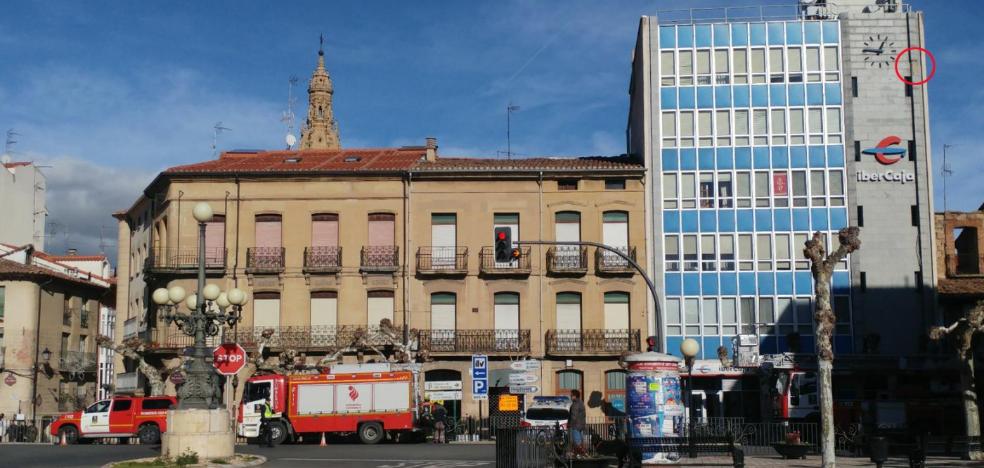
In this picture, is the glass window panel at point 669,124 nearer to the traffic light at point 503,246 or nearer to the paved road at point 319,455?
the paved road at point 319,455

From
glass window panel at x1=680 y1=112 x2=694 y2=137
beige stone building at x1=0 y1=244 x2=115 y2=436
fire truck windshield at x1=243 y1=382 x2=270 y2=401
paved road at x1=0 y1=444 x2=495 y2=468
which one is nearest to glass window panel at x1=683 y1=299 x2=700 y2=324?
glass window panel at x1=680 y1=112 x2=694 y2=137

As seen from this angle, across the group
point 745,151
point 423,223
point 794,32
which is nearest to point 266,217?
point 423,223

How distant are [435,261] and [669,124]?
1096 centimetres

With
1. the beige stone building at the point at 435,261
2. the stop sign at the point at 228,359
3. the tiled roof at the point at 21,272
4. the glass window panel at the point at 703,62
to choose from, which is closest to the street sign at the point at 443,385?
the beige stone building at the point at 435,261

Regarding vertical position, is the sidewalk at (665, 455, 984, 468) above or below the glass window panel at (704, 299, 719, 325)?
below

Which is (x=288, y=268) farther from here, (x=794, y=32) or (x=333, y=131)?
(x=333, y=131)

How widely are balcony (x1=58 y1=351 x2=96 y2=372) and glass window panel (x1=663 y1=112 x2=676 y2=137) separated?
3182 centimetres

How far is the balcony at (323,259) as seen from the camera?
146 ft

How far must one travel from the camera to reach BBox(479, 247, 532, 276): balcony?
4406cm

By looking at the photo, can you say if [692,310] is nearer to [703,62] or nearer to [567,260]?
[567,260]

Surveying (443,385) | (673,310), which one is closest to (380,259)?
(443,385)

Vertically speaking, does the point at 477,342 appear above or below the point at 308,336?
below

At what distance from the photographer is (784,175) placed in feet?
146

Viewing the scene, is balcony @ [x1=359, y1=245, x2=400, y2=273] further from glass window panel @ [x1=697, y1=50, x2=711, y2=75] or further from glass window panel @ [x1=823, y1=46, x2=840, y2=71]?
glass window panel @ [x1=823, y1=46, x2=840, y2=71]
